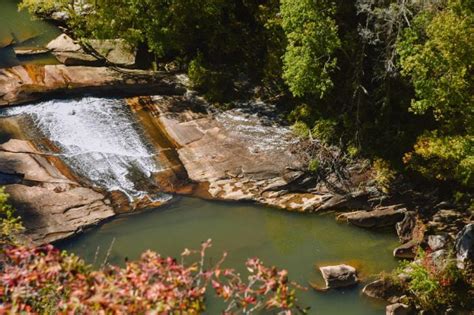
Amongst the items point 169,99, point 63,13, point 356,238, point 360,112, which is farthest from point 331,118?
point 63,13

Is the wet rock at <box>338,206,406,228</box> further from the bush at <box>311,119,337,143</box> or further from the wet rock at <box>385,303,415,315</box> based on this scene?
the wet rock at <box>385,303,415,315</box>

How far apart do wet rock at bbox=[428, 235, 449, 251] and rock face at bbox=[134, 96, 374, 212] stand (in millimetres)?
2794

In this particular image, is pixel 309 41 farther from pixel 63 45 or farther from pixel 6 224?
pixel 63 45

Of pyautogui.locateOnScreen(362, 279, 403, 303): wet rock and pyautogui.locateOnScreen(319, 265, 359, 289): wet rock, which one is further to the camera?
pyautogui.locateOnScreen(319, 265, 359, 289): wet rock

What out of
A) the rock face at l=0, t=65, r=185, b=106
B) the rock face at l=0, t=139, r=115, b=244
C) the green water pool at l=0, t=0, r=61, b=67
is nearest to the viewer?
the rock face at l=0, t=139, r=115, b=244

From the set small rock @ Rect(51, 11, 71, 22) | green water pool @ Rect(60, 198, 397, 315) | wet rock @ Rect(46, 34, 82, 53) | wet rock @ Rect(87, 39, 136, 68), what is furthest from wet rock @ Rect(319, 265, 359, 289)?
small rock @ Rect(51, 11, 71, 22)

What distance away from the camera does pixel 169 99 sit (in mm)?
22250

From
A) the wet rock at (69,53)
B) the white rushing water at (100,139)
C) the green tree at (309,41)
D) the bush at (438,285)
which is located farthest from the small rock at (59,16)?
the bush at (438,285)

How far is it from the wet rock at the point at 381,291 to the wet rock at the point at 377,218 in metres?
2.74

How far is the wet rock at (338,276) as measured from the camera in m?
15.9

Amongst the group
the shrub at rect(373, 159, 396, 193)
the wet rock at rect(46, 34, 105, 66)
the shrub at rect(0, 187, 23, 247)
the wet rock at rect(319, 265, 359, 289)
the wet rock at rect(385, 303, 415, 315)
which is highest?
the wet rock at rect(46, 34, 105, 66)

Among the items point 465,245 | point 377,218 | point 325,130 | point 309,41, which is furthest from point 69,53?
point 465,245

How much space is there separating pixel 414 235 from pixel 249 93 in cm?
801

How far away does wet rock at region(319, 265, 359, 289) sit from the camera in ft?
52.2
